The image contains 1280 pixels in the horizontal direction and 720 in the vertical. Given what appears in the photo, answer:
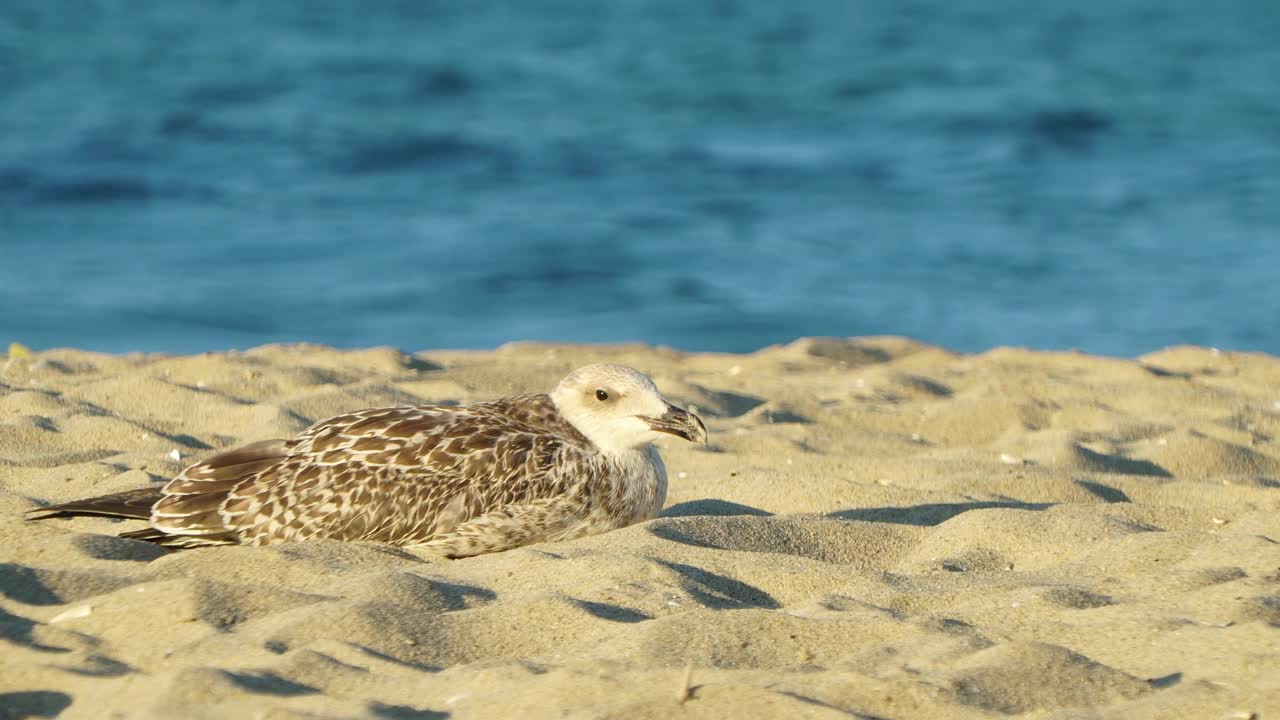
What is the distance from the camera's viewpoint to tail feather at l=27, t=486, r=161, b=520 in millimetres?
5066

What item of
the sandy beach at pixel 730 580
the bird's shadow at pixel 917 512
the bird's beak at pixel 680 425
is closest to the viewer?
the sandy beach at pixel 730 580

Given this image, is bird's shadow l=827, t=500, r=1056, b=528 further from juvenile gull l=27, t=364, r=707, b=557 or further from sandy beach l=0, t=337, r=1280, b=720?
juvenile gull l=27, t=364, r=707, b=557

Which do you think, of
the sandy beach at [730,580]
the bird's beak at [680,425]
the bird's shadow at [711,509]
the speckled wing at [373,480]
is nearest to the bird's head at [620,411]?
the bird's beak at [680,425]

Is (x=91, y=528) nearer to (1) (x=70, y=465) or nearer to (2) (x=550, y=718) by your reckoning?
(1) (x=70, y=465)

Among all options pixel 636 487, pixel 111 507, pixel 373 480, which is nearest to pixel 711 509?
pixel 636 487

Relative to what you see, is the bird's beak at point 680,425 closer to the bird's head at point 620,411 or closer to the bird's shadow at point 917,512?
the bird's head at point 620,411

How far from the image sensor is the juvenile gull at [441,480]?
5.13 meters

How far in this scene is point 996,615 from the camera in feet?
14.3

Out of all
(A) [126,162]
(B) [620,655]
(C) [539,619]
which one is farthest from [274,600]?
(A) [126,162]

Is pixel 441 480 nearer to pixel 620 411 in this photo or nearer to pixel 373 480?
pixel 373 480

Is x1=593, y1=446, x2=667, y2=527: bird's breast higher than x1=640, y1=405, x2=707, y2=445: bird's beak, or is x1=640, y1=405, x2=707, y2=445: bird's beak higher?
x1=640, y1=405, x2=707, y2=445: bird's beak

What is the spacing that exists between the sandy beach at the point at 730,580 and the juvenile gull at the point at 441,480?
132 millimetres

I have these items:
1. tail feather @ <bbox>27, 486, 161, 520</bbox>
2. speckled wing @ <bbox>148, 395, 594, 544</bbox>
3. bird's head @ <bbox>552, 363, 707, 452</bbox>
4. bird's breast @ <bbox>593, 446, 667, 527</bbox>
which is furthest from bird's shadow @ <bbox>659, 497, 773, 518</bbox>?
tail feather @ <bbox>27, 486, 161, 520</bbox>

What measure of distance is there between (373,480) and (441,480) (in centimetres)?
23
